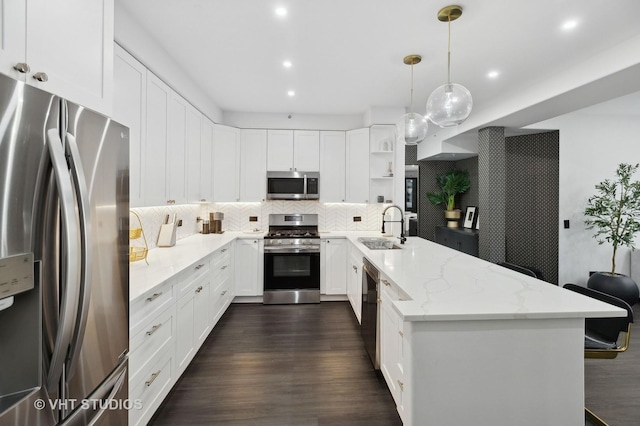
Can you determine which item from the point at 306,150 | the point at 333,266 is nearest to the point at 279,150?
the point at 306,150

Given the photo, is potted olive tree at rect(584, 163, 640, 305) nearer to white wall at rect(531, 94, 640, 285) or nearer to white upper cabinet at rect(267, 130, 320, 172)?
white wall at rect(531, 94, 640, 285)

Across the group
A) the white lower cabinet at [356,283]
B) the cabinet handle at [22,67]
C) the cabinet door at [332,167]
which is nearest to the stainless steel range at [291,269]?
the white lower cabinet at [356,283]

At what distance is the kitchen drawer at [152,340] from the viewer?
153 centimetres

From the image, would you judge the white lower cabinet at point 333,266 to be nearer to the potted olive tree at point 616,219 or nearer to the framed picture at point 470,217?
the framed picture at point 470,217

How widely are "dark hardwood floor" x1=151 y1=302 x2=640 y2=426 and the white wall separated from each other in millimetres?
1371

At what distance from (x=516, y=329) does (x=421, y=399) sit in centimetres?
55

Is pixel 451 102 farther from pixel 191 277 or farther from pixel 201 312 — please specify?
pixel 201 312

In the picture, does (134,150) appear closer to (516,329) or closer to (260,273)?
(260,273)

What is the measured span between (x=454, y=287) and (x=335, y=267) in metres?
2.58

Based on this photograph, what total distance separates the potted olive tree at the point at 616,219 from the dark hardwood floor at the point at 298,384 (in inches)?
24.3

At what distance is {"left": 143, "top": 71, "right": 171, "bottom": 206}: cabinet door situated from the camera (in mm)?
2332

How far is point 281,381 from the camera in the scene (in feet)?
7.48

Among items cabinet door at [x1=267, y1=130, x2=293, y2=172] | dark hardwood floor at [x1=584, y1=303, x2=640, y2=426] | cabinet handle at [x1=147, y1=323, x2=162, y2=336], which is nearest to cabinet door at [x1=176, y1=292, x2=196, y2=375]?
cabinet handle at [x1=147, y1=323, x2=162, y2=336]

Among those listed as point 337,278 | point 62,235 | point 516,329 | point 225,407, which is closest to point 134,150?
point 62,235
